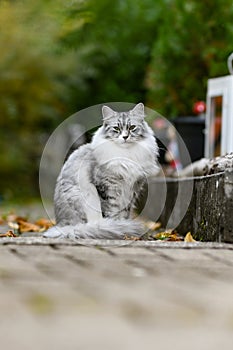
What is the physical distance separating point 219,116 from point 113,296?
692 cm

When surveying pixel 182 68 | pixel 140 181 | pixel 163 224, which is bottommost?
pixel 163 224

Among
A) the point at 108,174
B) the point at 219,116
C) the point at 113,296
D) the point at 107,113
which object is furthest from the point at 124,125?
the point at 219,116

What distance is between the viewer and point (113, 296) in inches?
99.3

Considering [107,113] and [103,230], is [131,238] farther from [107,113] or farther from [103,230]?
[107,113]

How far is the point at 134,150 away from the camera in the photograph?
4.84 m

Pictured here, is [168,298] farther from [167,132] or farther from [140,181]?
[167,132]

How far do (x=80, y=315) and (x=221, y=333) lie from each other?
16.3 inches

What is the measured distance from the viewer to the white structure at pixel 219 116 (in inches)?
315

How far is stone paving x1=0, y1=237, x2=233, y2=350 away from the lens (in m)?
2.05

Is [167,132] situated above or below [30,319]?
above

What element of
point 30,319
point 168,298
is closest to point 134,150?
point 168,298

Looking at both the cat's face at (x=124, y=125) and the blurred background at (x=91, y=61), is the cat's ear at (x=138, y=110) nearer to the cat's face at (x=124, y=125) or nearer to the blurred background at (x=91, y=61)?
the cat's face at (x=124, y=125)

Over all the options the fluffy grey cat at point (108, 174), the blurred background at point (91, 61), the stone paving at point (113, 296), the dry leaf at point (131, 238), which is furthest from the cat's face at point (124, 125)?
the blurred background at point (91, 61)

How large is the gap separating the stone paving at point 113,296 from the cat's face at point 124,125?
1193 mm
